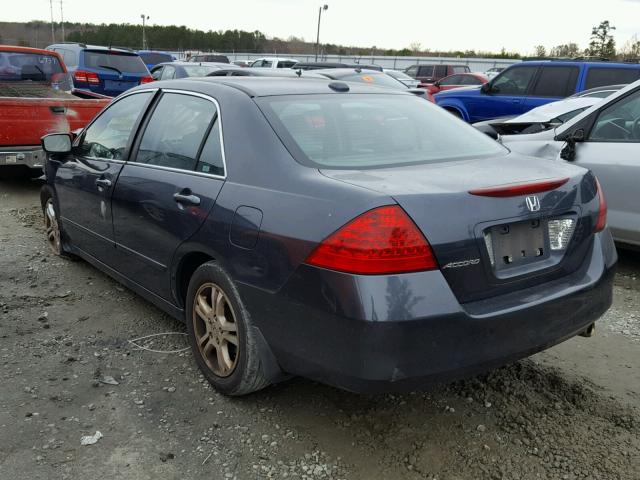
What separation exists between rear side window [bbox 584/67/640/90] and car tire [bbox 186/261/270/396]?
9.84 metres

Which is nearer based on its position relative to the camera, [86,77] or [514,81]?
[514,81]

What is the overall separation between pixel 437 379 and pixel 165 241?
1720mm

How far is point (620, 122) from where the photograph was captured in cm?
521

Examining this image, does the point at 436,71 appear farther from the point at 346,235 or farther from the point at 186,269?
the point at 346,235

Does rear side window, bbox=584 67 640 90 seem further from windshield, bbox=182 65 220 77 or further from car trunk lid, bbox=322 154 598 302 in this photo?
car trunk lid, bbox=322 154 598 302

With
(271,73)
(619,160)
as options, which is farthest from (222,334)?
(271,73)

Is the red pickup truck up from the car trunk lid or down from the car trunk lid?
down

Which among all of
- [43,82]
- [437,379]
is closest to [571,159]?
[437,379]

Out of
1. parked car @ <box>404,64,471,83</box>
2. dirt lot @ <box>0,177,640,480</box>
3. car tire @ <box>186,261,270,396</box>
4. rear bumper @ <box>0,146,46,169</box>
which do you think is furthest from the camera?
parked car @ <box>404,64,471,83</box>

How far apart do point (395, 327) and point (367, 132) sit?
4.32ft

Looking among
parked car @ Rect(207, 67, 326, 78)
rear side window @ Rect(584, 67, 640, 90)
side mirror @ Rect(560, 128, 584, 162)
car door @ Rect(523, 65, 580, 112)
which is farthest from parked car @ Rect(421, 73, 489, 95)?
side mirror @ Rect(560, 128, 584, 162)

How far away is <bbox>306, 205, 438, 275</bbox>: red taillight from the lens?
7.62 feet

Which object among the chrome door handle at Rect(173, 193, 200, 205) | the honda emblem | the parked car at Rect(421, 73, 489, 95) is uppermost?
the honda emblem

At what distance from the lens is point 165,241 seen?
339cm
